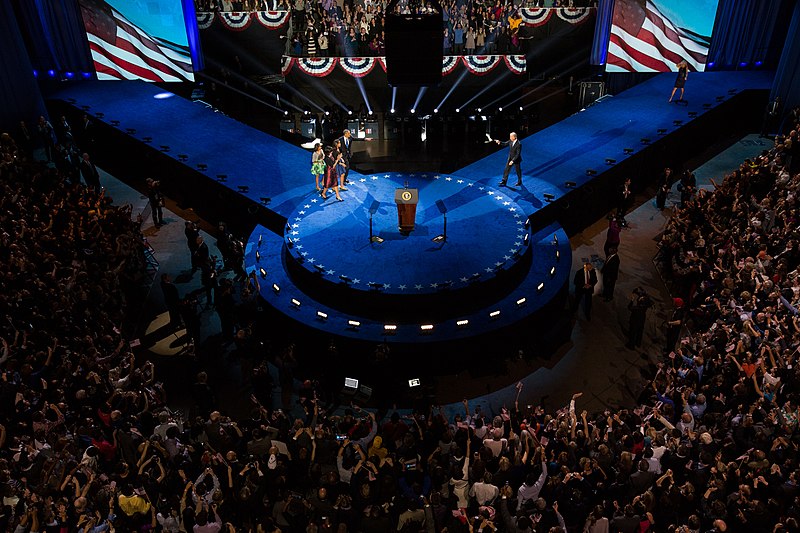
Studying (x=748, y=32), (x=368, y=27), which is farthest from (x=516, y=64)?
(x=748, y=32)

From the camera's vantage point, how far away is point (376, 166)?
71.9 ft

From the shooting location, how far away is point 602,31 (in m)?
25.4

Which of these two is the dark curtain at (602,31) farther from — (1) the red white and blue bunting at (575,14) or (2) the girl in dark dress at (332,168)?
(2) the girl in dark dress at (332,168)

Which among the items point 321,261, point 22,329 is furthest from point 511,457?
point 22,329

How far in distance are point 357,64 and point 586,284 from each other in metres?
13.3

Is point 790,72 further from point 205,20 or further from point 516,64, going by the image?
point 205,20

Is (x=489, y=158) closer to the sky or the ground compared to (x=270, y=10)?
closer to the ground

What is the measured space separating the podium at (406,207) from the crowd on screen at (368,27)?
33.9 feet

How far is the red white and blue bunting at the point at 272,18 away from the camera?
2517cm

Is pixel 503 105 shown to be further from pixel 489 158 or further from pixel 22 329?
pixel 22 329

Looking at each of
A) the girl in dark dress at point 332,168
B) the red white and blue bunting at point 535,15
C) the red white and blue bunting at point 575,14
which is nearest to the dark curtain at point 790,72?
the red white and blue bunting at point 575,14

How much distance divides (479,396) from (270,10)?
59.1 feet

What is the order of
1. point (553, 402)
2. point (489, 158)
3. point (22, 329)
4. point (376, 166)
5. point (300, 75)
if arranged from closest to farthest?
point (22, 329)
point (553, 402)
point (489, 158)
point (376, 166)
point (300, 75)

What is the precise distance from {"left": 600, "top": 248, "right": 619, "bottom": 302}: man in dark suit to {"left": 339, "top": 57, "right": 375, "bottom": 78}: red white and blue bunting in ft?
40.6
